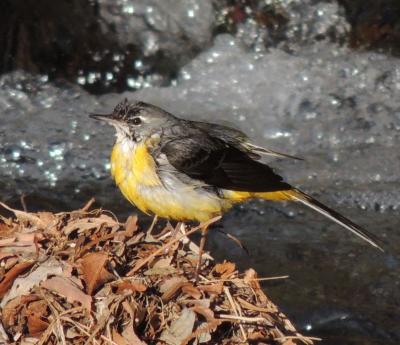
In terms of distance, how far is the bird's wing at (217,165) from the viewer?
7.38 metres

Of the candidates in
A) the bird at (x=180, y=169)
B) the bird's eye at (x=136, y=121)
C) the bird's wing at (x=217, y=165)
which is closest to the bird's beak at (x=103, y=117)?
the bird at (x=180, y=169)

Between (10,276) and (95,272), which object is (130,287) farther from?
(10,276)

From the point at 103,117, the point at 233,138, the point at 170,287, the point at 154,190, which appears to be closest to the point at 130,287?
the point at 170,287

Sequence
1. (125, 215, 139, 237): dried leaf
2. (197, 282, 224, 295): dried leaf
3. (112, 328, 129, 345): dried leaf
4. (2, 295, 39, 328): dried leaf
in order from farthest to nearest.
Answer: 1. (125, 215, 139, 237): dried leaf
2. (197, 282, 224, 295): dried leaf
3. (2, 295, 39, 328): dried leaf
4. (112, 328, 129, 345): dried leaf

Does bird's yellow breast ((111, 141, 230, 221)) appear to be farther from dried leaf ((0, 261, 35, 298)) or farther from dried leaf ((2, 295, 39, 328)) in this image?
dried leaf ((2, 295, 39, 328))

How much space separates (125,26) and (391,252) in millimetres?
5325

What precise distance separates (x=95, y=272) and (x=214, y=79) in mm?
9667

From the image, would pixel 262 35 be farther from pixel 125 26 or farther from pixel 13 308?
pixel 13 308

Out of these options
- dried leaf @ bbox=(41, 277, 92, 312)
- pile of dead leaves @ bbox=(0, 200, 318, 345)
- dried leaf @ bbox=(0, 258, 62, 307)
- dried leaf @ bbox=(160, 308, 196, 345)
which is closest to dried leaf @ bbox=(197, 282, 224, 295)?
pile of dead leaves @ bbox=(0, 200, 318, 345)

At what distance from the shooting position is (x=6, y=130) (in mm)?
13016

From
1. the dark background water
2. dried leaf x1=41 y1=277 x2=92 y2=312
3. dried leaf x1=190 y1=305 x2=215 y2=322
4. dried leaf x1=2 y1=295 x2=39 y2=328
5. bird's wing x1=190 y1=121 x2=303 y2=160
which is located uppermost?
dried leaf x1=41 y1=277 x2=92 y2=312

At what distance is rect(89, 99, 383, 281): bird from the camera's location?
23.3 feet

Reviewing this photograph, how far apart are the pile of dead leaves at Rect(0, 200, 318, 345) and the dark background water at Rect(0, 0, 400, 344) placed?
671 centimetres

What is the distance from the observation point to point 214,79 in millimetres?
14180
